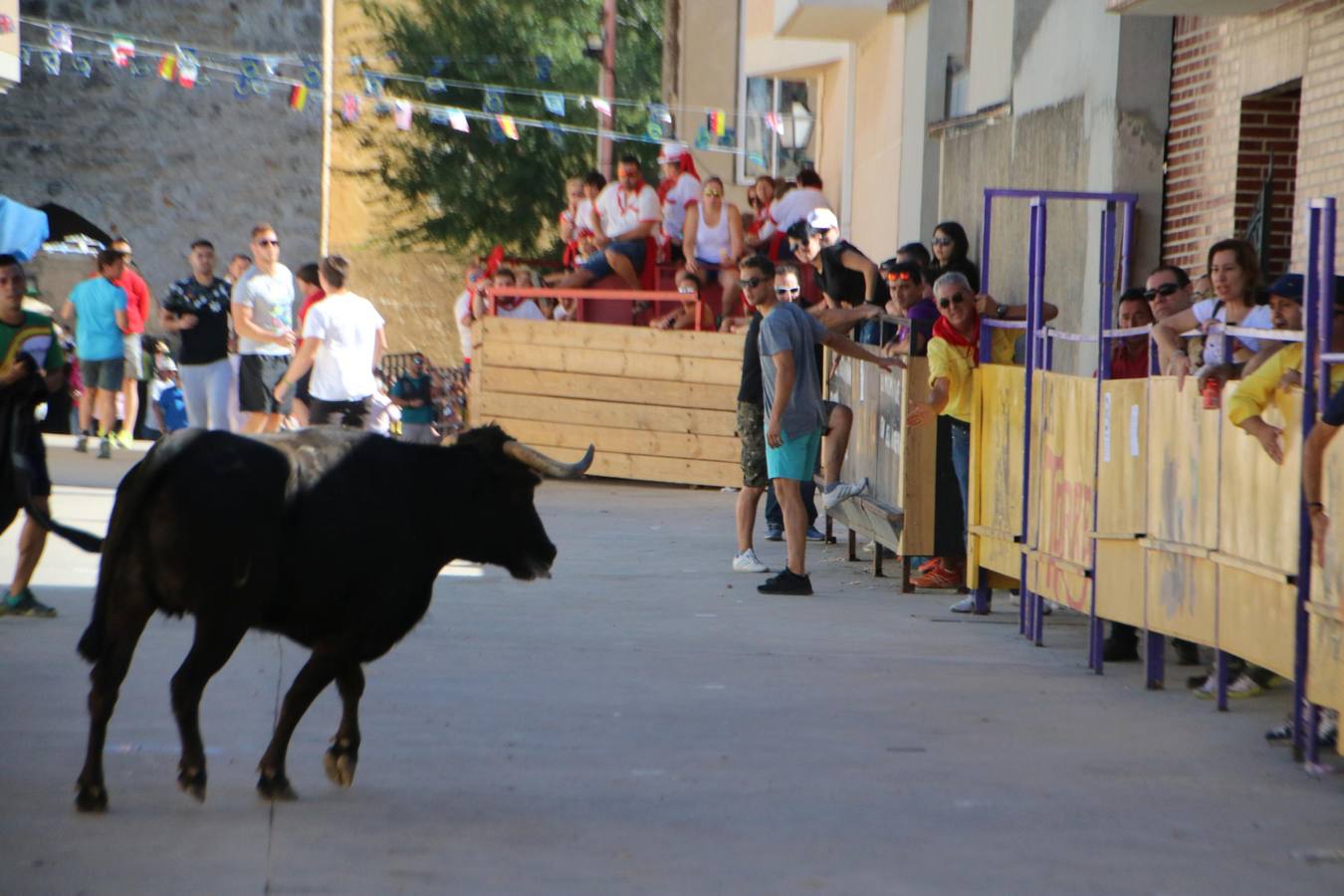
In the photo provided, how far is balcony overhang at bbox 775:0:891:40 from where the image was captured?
65.7 ft

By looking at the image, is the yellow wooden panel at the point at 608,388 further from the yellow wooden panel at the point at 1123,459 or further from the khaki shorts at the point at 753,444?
the yellow wooden panel at the point at 1123,459

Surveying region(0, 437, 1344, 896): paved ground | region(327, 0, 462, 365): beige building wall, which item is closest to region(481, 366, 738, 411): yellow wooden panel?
region(0, 437, 1344, 896): paved ground

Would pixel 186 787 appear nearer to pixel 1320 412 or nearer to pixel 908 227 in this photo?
pixel 1320 412

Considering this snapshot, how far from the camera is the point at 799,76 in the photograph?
26703mm

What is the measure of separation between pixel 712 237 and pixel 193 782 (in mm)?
14078

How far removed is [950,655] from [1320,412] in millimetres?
3153

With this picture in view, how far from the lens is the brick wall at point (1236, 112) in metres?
11.0

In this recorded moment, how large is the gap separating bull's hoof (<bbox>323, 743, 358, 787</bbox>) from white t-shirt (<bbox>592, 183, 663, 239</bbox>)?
1413 cm

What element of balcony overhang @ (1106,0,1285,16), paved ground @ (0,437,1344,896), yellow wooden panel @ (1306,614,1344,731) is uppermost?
balcony overhang @ (1106,0,1285,16)

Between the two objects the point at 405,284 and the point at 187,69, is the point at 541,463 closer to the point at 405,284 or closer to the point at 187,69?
the point at 187,69

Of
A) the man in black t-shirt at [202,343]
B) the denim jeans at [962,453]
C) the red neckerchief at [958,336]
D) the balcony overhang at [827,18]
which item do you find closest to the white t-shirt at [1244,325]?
the red neckerchief at [958,336]

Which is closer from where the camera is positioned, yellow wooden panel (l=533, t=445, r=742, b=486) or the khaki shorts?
the khaki shorts

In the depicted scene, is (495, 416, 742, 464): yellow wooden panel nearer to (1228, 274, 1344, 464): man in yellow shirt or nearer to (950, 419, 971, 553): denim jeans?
(950, 419, 971, 553): denim jeans

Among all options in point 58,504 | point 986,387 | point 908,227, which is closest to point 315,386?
point 58,504
